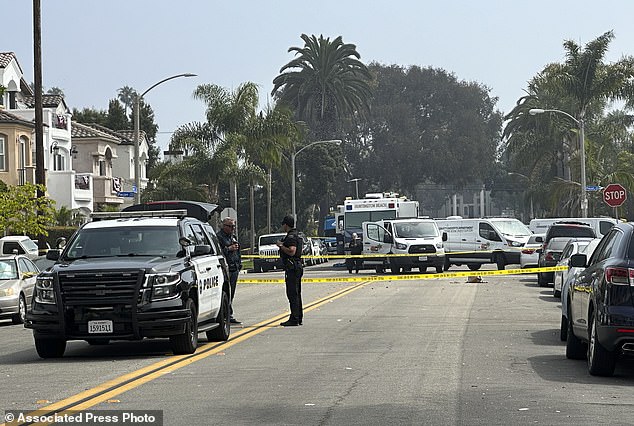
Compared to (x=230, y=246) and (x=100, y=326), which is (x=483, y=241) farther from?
(x=100, y=326)

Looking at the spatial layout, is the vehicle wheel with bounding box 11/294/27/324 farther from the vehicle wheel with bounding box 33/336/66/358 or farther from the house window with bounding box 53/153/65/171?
the house window with bounding box 53/153/65/171

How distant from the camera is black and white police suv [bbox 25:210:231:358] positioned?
1465cm

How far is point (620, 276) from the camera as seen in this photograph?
1223 cm

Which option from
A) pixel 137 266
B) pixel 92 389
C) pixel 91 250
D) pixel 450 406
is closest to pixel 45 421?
pixel 92 389

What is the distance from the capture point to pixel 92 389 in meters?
11.8

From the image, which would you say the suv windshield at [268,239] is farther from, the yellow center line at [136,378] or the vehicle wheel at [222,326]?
the vehicle wheel at [222,326]

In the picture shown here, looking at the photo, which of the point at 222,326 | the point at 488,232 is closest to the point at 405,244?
the point at 488,232

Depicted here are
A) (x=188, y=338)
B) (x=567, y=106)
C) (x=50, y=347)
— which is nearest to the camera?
(x=188, y=338)

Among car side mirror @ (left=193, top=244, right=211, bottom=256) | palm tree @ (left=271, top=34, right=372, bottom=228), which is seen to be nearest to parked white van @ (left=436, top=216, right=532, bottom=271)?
A: car side mirror @ (left=193, top=244, right=211, bottom=256)

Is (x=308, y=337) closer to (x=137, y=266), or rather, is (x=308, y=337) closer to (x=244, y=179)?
(x=137, y=266)

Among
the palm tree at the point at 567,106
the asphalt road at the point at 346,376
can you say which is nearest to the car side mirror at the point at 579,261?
the asphalt road at the point at 346,376

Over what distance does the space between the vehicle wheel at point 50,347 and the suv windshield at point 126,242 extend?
46.1 inches

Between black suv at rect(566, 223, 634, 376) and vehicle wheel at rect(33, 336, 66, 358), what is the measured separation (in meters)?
6.51

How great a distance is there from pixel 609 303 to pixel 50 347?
7151 millimetres
